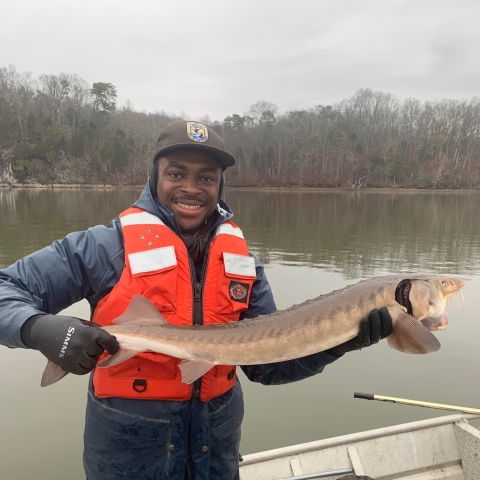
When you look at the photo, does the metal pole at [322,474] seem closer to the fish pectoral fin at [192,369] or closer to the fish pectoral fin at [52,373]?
the fish pectoral fin at [192,369]

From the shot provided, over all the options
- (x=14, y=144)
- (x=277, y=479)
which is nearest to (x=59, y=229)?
(x=277, y=479)

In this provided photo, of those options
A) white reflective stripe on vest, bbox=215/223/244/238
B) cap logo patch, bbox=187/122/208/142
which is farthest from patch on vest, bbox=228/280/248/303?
cap logo patch, bbox=187/122/208/142

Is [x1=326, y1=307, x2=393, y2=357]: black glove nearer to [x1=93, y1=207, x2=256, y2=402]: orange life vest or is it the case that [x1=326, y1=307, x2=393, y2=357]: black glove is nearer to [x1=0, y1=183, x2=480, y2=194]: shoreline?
[x1=93, y1=207, x2=256, y2=402]: orange life vest

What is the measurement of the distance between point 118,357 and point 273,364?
1108mm

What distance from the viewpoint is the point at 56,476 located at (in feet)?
14.7

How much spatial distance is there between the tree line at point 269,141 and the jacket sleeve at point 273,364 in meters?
74.1

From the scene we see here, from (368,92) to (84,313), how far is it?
100191 mm

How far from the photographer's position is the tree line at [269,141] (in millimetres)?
75312

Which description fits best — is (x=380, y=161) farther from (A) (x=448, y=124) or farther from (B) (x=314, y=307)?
(B) (x=314, y=307)

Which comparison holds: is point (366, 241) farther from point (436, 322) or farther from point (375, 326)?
point (375, 326)

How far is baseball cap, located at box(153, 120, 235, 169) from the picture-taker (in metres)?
2.63

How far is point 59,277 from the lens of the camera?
7.45 ft

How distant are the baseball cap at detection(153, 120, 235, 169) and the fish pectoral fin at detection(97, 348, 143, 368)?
129cm

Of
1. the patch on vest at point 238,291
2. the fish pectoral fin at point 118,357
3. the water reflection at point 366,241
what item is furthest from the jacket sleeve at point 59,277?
the water reflection at point 366,241
